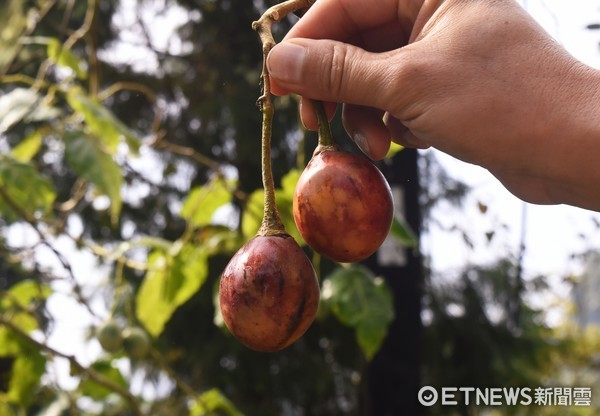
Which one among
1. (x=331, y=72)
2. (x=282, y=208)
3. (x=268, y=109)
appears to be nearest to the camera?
(x=268, y=109)

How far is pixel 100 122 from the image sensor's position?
175 cm

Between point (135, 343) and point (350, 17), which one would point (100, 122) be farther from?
point (350, 17)

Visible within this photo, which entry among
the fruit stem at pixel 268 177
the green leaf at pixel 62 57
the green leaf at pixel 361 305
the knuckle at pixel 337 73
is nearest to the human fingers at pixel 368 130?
the knuckle at pixel 337 73

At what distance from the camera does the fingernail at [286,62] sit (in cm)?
81

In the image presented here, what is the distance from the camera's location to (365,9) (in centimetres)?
100

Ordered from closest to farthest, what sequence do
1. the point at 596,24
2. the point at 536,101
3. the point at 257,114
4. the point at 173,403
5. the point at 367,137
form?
the point at 536,101, the point at 367,137, the point at 596,24, the point at 257,114, the point at 173,403

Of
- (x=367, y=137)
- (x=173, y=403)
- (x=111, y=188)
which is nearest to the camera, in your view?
(x=367, y=137)

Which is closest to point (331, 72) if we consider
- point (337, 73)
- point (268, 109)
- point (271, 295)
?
point (337, 73)

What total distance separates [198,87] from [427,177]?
1375 millimetres

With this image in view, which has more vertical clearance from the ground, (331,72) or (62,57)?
(331,72)

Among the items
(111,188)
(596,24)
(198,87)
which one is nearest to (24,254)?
(111,188)

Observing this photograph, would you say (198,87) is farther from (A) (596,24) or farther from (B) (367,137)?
(B) (367,137)

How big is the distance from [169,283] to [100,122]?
403 mm

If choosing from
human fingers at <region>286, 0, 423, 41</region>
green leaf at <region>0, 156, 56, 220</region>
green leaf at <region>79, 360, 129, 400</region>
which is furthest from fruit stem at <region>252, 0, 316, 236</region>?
green leaf at <region>79, 360, 129, 400</region>
